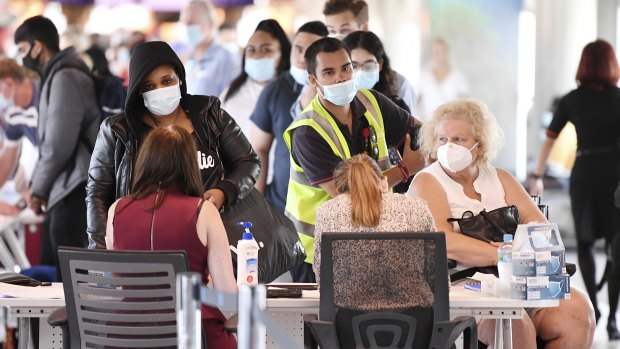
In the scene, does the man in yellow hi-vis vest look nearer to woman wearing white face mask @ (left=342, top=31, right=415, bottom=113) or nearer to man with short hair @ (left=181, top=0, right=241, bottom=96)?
woman wearing white face mask @ (left=342, top=31, right=415, bottom=113)

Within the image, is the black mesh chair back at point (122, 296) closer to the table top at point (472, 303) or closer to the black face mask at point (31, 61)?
the table top at point (472, 303)

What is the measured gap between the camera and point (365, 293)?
12.5ft

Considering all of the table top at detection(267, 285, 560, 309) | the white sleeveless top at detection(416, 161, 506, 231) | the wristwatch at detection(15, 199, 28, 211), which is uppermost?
the white sleeveless top at detection(416, 161, 506, 231)

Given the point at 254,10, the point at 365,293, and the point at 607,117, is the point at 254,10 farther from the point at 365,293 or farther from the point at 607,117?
the point at 365,293

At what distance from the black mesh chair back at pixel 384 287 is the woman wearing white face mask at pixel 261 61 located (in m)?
3.36

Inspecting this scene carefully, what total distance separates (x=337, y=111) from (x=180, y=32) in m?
5.41

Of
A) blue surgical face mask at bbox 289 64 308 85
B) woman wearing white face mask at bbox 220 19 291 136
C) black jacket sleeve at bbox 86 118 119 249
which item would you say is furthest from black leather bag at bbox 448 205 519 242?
woman wearing white face mask at bbox 220 19 291 136

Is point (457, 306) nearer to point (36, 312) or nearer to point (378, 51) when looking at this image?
point (36, 312)

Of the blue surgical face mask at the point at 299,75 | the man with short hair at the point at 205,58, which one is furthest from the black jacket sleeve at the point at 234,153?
the man with short hair at the point at 205,58

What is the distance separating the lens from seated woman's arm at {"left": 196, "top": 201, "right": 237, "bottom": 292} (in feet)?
12.6

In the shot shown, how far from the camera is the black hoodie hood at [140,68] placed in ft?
14.9

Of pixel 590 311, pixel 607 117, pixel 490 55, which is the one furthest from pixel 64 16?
pixel 590 311

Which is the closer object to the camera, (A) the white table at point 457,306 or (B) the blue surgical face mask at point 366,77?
(A) the white table at point 457,306

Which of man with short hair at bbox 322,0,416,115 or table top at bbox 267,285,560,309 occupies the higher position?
man with short hair at bbox 322,0,416,115
